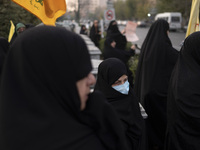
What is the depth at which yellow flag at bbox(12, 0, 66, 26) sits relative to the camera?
8.26 ft

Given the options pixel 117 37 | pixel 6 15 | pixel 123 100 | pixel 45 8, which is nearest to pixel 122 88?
pixel 123 100

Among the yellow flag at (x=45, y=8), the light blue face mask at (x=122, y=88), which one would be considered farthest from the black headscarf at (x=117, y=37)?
the light blue face mask at (x=122, y=88)

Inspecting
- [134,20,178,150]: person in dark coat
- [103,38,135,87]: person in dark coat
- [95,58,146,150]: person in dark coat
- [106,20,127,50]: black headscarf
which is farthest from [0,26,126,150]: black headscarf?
[106,20,127,50]: black headscarf

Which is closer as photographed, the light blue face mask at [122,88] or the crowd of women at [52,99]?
the crowd of women at [52,99]

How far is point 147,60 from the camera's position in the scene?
151 inches

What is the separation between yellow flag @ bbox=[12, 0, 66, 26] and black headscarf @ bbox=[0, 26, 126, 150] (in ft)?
5.42

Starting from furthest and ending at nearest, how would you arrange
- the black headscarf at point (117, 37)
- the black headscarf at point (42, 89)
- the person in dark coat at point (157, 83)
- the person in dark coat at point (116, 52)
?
the black headscarf at point (117, 37)
the person in dark coat at point (116, 52)
the person in dark coat at point (157, 83)
the black headscarf at point (42, 89)

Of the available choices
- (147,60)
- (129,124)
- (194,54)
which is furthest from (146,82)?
(129,124)

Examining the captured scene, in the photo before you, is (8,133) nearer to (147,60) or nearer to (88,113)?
(88,113)

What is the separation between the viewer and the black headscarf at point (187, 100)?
2328 millimetres

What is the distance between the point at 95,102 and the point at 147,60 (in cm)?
284

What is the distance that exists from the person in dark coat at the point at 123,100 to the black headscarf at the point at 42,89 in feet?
4.01

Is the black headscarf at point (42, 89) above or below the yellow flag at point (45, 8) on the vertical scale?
below

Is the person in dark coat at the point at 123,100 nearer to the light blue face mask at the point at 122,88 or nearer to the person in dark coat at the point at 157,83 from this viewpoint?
the light blue face mask at the point at 122,88
